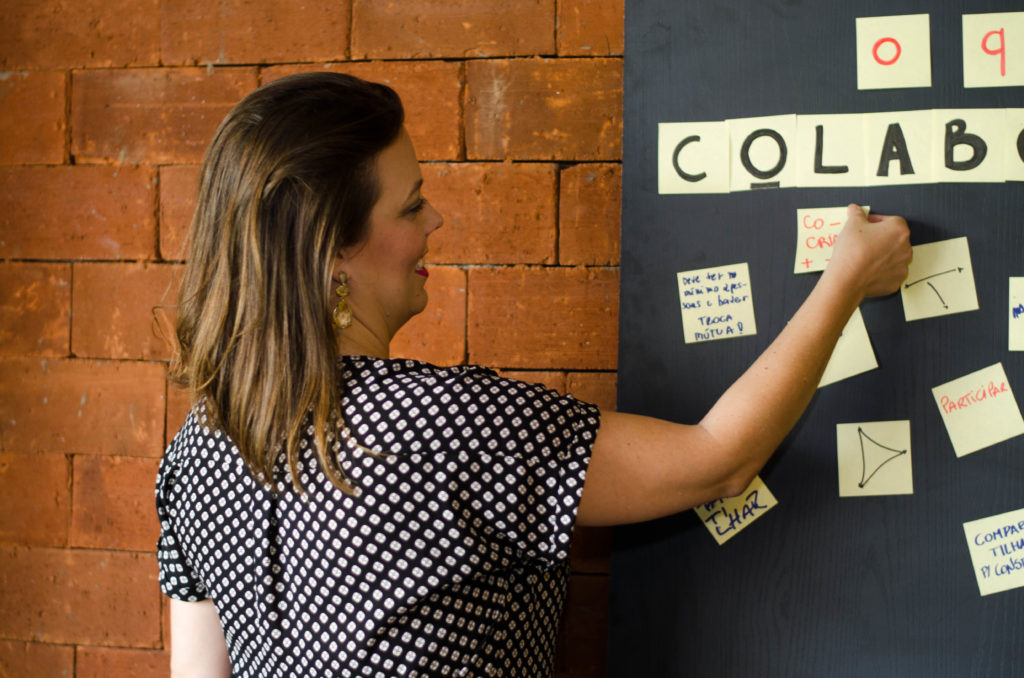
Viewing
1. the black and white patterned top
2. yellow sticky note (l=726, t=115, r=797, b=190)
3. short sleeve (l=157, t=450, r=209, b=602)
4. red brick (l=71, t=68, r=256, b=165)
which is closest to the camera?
the black and white patterned top

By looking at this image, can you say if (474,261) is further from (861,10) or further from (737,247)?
(861,10)

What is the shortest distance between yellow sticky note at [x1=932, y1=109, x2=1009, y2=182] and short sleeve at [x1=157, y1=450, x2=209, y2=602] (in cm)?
108

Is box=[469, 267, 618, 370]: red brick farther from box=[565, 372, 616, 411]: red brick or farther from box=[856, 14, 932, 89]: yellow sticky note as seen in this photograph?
box=[856, 14, 932, 89]: yellow sticky note

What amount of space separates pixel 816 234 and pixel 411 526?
2.22 feet

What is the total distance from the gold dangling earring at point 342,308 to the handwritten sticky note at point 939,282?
28.9 inches

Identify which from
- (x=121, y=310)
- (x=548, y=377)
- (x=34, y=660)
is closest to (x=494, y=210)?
(x=548, y=377)

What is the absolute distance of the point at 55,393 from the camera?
1666 millimetres

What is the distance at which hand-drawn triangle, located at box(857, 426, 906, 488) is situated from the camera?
1022 mm

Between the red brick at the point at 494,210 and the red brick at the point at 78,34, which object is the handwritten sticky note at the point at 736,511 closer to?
the red brick at the point at 494,210

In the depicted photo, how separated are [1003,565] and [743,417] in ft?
1.52

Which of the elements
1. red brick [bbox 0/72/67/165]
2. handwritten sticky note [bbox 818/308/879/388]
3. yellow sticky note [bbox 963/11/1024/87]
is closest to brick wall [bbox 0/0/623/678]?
red brick [bbox 0/72/67/165]

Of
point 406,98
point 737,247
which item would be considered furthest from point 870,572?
point 406,98

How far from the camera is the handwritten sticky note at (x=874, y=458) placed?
1019 mm

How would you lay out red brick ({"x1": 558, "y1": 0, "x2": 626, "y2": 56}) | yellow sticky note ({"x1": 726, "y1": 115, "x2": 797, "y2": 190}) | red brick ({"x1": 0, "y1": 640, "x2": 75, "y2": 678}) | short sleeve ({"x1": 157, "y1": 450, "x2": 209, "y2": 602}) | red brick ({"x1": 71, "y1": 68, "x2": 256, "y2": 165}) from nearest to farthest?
short sleeve ({"x1": 157, "y1": 450, "x2": 209, "y2": 602}) < yellow sticky note ({"x1": 726, "y1": 115, "x2": 797, "y2": 190}) < red brick ({"x1": 558, "y1": 0, "x2": 626, "y2": 56}) < red brick ({"x1": 71, "y1": 68, "x2": 256, "y2": 165}) < red brick ({"x1": 0, "y1": 640, "x2": 75, "y2": 678})
